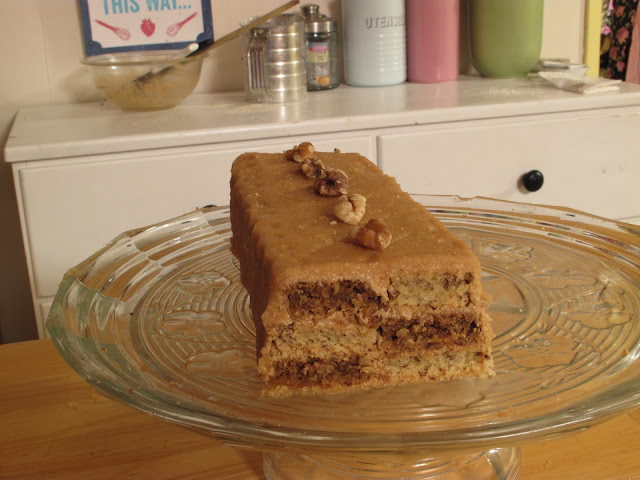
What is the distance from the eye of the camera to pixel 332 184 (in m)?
0.93

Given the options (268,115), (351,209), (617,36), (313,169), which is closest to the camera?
(351,209)

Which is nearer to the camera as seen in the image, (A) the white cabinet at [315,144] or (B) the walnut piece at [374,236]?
(B) the walnut piece at [374,236]

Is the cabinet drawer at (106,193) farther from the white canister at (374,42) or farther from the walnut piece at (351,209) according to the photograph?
the walnut piece at (351,209)

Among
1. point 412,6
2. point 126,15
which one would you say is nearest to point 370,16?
point 412,6

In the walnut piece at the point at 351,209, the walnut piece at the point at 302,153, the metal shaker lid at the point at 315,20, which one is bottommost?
the walnut piece at the point at 351,209

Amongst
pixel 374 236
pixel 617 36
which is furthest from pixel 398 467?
pixel 617 36

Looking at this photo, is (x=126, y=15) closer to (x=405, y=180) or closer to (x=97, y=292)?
(x=405, y=180)

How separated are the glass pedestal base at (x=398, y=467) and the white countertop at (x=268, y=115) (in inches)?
43.8

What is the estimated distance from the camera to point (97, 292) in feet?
2.72

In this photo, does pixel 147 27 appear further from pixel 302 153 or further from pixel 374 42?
pixel 302 153

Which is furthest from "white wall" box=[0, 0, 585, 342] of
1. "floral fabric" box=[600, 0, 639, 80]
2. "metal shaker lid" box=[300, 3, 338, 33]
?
"floral fabric" box=[600, 0, 639, 80]

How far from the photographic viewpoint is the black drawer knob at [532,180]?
6.40 ft

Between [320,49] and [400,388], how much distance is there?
61.6 inches

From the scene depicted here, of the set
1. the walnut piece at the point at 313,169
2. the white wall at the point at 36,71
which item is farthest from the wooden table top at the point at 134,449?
the white wall at the point at 36,71
